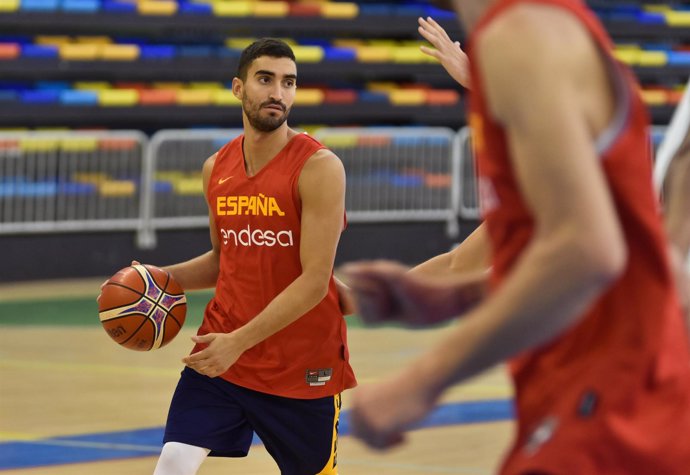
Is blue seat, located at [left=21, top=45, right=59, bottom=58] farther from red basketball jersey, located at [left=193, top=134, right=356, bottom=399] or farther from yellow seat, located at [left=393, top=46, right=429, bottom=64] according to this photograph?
red basketball jersey, located at [left=193, top=134, right=356, bottom=399]

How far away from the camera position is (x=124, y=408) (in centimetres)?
788

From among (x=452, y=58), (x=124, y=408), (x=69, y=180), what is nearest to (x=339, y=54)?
(x=69, y=180)

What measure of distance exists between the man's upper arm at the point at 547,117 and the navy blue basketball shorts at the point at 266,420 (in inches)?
117

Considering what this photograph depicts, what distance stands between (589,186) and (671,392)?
0.45 m

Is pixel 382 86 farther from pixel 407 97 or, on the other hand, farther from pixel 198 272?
pixel 198 272

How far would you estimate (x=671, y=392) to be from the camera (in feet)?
6.80

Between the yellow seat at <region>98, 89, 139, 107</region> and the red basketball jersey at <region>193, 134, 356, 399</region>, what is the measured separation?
10.0 metres

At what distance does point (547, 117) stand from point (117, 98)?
13.2m

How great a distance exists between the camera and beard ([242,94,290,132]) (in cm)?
488

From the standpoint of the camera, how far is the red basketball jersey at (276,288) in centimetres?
474

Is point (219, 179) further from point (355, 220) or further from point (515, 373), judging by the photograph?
point (355, 220)

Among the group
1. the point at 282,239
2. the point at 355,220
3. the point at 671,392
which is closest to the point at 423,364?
the point at 671,392

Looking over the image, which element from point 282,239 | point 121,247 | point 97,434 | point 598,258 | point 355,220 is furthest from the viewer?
point 355,220

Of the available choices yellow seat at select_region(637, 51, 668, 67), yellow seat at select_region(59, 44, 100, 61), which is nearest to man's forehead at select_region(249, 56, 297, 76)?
yellow seat at select_region(59, 44, 100, 61)
